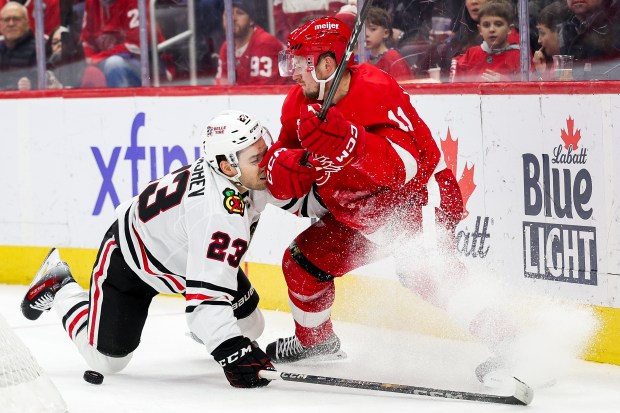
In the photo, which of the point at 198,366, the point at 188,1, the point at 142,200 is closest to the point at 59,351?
the point at 198,366

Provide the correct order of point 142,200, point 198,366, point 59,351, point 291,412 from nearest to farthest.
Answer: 1. point 291,412
2. point 142,200
3. point 198,366
4. point 59,351

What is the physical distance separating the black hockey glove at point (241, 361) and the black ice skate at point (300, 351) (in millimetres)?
461

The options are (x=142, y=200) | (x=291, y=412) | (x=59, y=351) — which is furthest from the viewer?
(x=59, y=351)

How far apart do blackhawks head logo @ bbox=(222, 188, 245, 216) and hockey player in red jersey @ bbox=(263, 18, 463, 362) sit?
0.38ft

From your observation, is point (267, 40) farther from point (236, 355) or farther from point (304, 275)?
point (236, 355)

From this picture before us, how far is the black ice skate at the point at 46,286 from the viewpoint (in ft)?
15.0

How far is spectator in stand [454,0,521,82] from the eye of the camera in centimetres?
469

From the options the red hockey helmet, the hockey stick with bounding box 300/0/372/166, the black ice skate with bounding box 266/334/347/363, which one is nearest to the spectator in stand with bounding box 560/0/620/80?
the red hockey helmet

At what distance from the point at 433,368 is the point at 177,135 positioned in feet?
7.09

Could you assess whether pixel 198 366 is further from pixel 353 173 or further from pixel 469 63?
pixel 469 63

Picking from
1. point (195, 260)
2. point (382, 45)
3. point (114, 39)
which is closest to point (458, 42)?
point (382, 45)

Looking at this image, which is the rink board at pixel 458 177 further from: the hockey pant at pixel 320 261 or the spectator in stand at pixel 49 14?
the spectator in stand at pixel 49 14

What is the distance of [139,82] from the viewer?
6.10 meters

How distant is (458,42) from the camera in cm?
491
